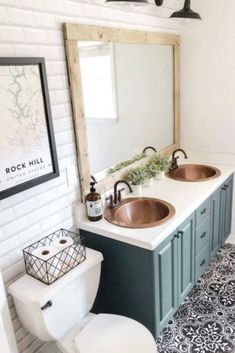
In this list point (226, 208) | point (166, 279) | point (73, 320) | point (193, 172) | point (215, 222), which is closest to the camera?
point (73, 320)

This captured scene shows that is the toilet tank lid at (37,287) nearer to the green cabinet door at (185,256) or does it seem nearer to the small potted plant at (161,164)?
the green cabinet door at (185,256)

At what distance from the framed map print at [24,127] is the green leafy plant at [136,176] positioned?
0.80 metres

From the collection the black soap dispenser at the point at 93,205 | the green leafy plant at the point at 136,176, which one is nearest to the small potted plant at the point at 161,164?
the green leafy plant at the point at 136,176

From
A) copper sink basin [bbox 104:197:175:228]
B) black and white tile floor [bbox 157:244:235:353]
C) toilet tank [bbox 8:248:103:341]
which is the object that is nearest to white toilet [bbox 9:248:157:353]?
toilet tank [bbox 8:248:103:341]

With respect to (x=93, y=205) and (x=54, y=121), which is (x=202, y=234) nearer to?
(x=93, y=205)

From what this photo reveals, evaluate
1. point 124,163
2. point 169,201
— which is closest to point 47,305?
point 169,201

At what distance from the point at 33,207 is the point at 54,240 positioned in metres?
0.24

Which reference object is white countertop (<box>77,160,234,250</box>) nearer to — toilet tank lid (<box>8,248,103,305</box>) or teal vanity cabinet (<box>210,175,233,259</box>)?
teal vanity cabinet (<box>210,175,233,259</box>)

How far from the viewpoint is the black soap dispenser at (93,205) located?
2.00 metres

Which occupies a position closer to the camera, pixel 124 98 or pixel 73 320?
pixel 73 320

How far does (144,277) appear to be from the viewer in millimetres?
1857

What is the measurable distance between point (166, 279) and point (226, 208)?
1.24 m

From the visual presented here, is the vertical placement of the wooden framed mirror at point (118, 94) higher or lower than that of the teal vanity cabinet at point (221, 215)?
higher

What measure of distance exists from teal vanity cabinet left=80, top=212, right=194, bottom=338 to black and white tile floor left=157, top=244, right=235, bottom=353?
0.20 meters
